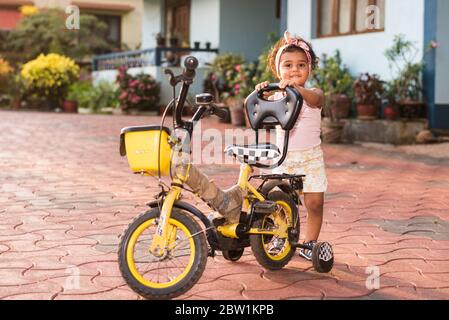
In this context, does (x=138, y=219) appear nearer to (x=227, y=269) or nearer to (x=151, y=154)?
(x=151, y=154)

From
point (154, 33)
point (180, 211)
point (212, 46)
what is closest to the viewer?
point (180, 211)

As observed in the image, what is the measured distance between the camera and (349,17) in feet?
38.6

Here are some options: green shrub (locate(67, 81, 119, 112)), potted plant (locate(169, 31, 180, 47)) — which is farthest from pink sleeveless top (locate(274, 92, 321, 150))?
green shrub (locate(67, 81, 119, 112))

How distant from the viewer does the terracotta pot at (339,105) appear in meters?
10.8

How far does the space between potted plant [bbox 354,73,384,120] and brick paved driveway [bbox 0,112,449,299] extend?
84.1 inches

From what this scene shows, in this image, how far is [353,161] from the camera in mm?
8125

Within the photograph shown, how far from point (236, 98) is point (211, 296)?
34.5 feet

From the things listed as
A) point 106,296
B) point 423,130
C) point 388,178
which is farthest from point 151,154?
point 423,130

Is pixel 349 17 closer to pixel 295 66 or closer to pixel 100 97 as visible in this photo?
pixel 295 66

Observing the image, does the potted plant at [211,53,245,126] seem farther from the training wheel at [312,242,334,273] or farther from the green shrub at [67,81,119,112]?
the training wheel at [312,242,334,273]

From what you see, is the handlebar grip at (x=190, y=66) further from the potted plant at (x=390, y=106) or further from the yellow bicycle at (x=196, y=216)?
the potted plant at (x=390, y=106)

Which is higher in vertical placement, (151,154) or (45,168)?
(151,154)

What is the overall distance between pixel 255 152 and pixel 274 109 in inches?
9.9

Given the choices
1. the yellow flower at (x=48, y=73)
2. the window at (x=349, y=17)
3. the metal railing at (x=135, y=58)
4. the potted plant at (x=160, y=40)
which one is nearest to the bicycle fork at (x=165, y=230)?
the window at (x=349, y=17)
